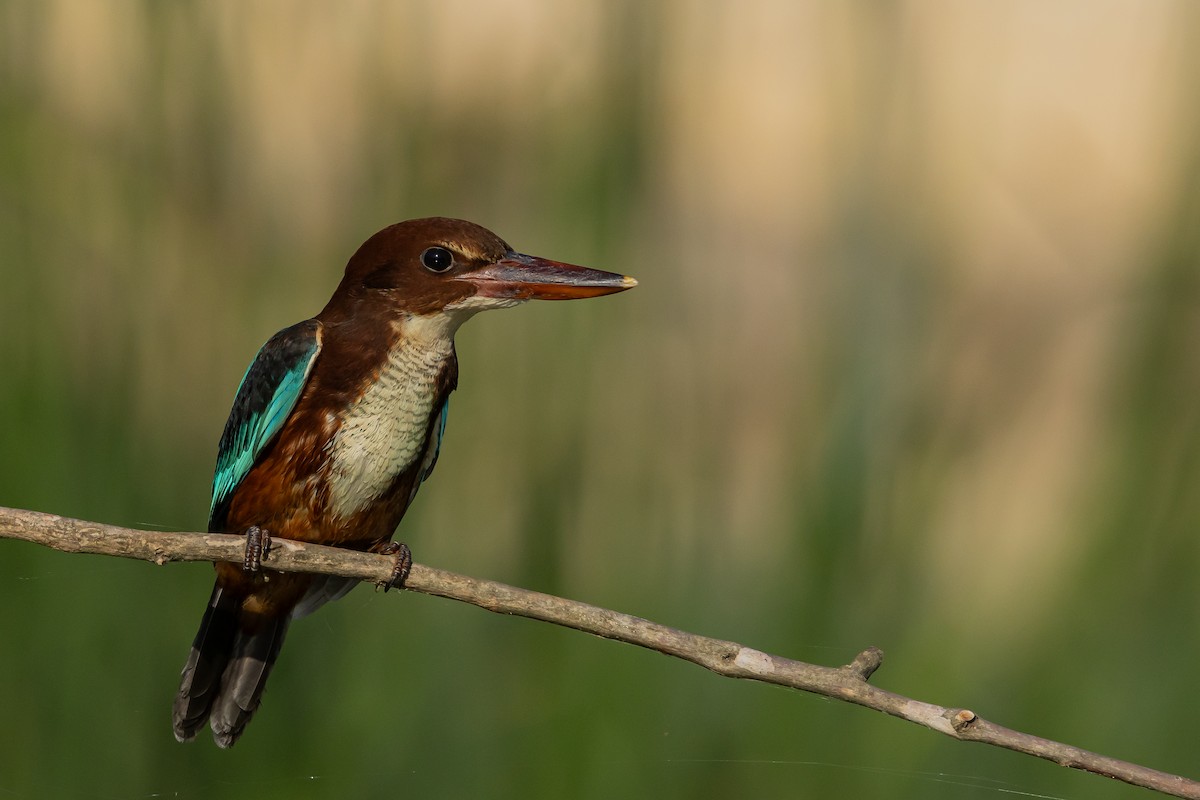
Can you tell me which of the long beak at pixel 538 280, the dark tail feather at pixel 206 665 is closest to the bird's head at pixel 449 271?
the long beak at pixel 538 280

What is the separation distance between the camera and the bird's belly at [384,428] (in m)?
1.16

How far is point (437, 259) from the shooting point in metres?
1.08

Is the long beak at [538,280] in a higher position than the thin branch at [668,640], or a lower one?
higher

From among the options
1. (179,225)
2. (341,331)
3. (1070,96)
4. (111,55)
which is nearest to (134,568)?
(179,225)

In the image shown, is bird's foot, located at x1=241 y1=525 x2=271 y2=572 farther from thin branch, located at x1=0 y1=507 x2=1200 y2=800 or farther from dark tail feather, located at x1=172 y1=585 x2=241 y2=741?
dark tail feather, located at x1=172 y1=585 x2=241 y2=741

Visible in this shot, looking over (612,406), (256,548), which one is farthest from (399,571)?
(612,406)

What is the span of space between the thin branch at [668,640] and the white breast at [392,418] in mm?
175

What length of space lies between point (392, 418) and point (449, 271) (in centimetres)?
17

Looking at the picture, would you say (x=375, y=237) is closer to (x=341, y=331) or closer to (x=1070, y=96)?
(x=341, y=331)

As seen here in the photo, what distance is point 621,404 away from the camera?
1.66 meters

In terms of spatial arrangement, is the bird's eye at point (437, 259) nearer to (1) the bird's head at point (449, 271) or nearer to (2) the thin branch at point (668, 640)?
(1) the bird's head at point (449, 271)

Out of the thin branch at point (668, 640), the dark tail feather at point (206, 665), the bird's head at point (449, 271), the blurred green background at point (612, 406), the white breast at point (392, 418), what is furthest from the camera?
the blurred green background at point (612, 406)

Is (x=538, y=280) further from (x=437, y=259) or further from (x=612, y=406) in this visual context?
(x=612, y=406)

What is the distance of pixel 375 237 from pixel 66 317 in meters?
0.71
